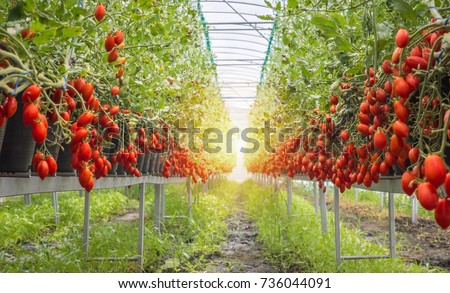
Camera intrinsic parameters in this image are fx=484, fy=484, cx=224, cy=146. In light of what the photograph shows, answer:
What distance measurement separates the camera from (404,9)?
1.31m

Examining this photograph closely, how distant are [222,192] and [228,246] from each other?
6.74 metres

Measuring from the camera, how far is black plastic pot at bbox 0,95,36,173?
1.71 meters

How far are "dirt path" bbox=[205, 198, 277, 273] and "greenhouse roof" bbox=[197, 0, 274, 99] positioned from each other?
2.38 meters

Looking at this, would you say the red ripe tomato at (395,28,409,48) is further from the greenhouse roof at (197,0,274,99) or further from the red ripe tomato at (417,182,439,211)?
the greenhouse roof at (197,0,274,99)

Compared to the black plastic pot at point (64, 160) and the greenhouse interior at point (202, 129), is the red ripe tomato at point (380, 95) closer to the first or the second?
the greenhouse interior at point (202, 129)

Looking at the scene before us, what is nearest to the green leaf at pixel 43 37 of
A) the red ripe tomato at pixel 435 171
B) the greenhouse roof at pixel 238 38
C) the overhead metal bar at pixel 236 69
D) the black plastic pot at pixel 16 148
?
the black plastic pot at pixel 16 148

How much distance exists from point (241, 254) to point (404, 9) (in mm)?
4820

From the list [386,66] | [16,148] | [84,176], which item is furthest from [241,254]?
[386,66]

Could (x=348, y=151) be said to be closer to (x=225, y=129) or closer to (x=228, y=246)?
(x=228, y=246)

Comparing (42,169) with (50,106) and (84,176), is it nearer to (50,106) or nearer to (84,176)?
(84,176)

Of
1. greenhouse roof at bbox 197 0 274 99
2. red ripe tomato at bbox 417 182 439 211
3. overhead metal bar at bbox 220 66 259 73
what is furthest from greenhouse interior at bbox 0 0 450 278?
overhead metal bar at bbox 220 66 259 73

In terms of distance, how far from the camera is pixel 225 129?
989 centimetres
